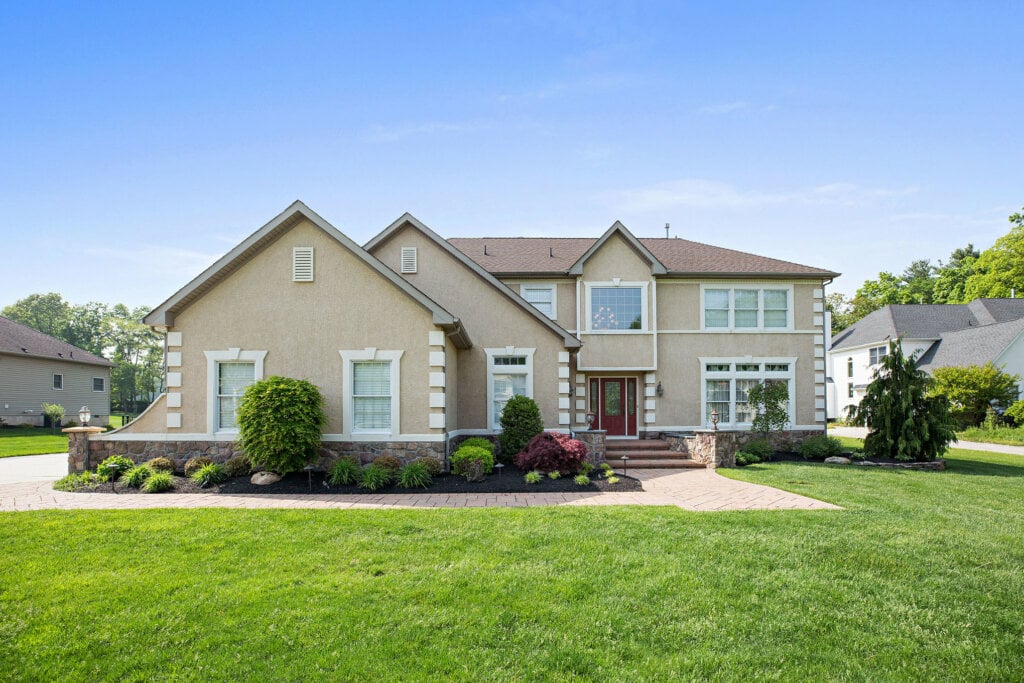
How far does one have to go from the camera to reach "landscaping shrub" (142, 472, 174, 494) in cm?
1064

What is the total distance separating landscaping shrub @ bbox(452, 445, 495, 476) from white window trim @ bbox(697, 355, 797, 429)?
30.3ft

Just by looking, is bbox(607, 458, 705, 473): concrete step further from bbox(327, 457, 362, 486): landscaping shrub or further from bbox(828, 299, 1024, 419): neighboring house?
bbox(828, 299, 1024, 419): neighboring house

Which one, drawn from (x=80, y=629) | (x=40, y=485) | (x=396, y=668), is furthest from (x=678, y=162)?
(x=40, y=485)

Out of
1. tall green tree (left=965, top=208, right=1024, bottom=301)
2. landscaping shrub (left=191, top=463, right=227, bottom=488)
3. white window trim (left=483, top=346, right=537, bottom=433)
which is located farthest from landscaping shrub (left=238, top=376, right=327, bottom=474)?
tall green tree (left=965, top=208, right=1024, bottom=301)

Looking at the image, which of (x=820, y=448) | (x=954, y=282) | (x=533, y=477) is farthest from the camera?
(x=954, y=282)

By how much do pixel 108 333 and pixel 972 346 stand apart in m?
86.4

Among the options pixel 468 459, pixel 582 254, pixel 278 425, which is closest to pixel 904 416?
pixel 582 254

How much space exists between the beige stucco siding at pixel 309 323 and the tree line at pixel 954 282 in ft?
148

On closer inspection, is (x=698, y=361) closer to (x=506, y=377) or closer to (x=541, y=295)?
(x=541, y=295)

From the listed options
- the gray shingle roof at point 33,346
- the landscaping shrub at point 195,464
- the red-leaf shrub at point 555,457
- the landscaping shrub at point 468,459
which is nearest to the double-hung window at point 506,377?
the red-leaf shrub at point 555,457

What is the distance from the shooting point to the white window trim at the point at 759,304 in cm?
1861

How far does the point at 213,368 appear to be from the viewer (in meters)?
12.3

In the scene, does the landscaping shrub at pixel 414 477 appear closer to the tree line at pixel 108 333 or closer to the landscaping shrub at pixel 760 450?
the landscaping shrub at pixel 760 450

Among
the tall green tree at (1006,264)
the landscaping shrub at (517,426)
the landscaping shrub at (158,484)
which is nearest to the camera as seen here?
the landscaping shrub at (158,484)
